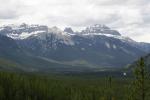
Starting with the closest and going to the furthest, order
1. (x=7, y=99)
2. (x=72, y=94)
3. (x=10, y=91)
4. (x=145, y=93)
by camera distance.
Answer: (x=145, y=93), (x=7, y=99), (x=10, y=91), (x=72, y=94)

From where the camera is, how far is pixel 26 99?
168 m

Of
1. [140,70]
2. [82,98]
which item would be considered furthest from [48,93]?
[140,70]

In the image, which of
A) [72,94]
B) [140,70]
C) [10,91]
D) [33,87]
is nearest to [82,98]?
[72,94]

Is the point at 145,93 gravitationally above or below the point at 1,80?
above

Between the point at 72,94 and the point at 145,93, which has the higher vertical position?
the point at 145,93

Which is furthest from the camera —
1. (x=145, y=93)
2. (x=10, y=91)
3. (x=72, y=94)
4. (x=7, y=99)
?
(x=72, y=94)

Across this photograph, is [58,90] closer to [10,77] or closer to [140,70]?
[10,77]

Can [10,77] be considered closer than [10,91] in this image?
No

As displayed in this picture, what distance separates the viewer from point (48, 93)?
185m

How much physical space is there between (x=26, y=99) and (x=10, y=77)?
30.1 metres

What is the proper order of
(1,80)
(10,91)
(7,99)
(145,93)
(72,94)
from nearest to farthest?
(145,93) → (7,99) → (10,91) → (1,80) → (72,94)

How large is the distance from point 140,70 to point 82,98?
140 meters

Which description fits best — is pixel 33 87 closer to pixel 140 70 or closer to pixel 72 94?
pixel 72 94

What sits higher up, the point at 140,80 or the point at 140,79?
the point at 140,79
